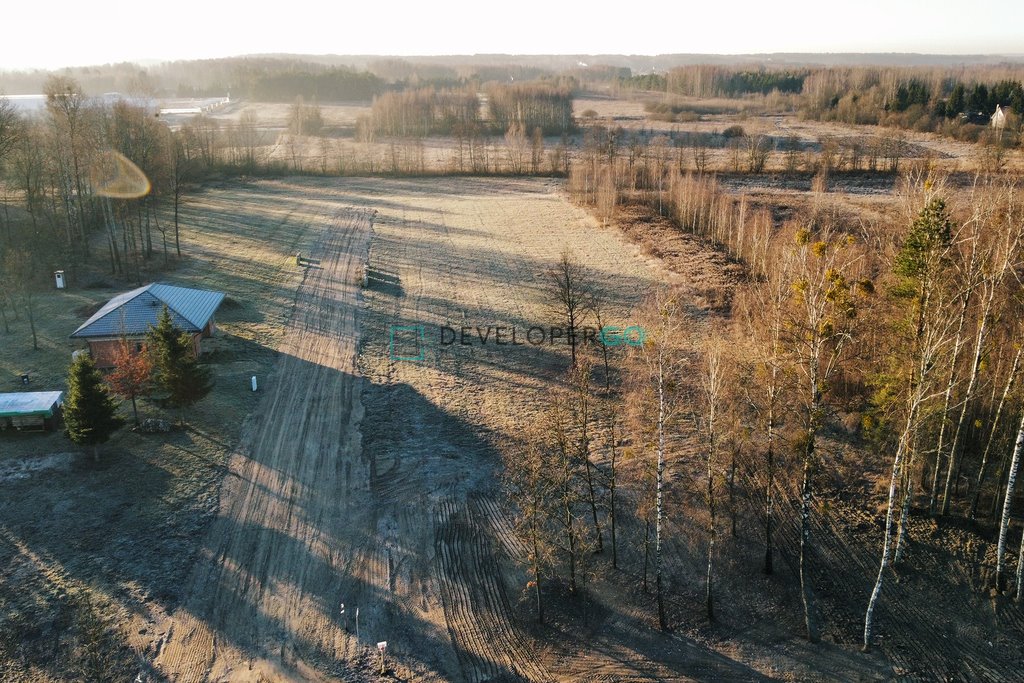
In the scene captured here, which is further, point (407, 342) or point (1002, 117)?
point (1002, 117)

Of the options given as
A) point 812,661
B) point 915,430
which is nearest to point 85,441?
point 812,661

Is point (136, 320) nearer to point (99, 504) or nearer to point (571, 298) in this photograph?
point (99, 504)

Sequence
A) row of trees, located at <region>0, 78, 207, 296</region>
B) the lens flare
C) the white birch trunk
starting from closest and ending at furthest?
the white birch trunk → row of trees, located at <region>0, 78, 207, 296</region> → the lens flare

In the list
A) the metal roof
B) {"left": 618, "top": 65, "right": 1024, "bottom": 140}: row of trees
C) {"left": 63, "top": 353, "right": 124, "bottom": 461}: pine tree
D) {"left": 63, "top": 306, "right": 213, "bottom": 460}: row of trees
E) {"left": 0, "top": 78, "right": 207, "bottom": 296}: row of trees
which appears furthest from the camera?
{"left": 618, "top": 65, "right": 1024, "bottom": 140}: row of trees

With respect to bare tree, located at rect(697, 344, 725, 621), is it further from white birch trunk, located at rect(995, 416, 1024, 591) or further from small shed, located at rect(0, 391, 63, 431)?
small shed, located at rect(0, 391, 63, 431)

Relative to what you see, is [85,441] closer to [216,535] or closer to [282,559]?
[216,535]

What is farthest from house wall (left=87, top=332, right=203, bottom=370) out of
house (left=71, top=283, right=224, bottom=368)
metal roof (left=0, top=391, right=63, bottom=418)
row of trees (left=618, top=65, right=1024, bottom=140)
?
row of trees (left=618, top=65, right=1024, bottom=140)

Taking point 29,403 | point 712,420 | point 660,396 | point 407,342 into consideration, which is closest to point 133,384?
point 29,403
